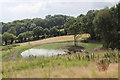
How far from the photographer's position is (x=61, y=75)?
20.2ft

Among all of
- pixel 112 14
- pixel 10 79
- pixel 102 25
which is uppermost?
pixel 112 14

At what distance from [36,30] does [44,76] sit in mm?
62132

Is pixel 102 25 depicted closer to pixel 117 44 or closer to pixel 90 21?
pixel 117 44

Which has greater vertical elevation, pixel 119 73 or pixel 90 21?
pixel 90 21

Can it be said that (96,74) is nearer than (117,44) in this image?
Yes

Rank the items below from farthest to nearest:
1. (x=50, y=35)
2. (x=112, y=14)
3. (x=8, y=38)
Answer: (x=50, y=35) → (x=8, y=38) → (x=112, y=14)

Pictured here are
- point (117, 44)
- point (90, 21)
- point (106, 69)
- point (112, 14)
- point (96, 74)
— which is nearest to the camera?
point (96, 74)

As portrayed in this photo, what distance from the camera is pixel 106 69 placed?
6.34m

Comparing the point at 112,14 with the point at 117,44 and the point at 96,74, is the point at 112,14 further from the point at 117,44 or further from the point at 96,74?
the point at 96,74

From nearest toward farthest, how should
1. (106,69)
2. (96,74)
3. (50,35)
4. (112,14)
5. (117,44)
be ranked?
(96,74) < (106,69) < (117,44) < (112,14) < (50,35)

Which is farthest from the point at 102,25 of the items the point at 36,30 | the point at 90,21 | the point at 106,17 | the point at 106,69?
the point at 36,30

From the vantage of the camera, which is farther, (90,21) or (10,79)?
(90,21)

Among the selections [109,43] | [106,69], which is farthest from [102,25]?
[106,69]

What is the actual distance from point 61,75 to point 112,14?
2548 centimetres
